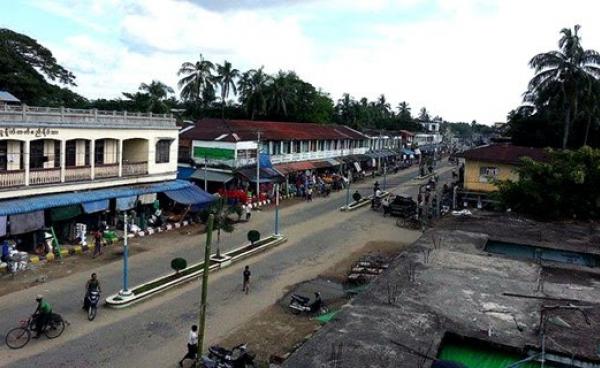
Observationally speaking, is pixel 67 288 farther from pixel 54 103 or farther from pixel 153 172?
pixel 54 103

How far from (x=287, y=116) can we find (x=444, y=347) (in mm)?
59421

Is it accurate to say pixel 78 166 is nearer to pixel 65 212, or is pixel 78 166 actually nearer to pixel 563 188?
pixel 65 212

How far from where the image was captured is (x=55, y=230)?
84.4 ft

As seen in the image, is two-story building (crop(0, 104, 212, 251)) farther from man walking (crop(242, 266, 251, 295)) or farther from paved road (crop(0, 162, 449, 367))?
man walking (crop(242, 266, 251, 295))

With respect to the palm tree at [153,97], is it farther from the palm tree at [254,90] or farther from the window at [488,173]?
the window at [488,173]

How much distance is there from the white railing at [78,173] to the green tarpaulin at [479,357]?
21.2 meters

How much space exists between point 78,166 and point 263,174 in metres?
17.3

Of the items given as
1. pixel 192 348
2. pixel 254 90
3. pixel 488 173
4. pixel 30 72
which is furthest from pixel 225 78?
pixel 192 348

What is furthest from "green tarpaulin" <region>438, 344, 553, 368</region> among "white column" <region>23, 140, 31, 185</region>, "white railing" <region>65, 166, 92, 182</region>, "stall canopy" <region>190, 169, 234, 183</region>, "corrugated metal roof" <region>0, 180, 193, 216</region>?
"stall canopy" <region>190, 169, 234, 183</region>

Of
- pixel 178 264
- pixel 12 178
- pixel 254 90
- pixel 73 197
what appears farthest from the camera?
pixel 254 90

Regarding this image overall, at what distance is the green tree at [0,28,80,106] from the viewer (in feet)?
163

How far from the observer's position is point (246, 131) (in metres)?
44.0

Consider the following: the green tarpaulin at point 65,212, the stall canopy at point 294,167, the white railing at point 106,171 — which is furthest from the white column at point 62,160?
the stall canopy at point 294,167

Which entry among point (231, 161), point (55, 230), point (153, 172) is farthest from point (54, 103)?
point (55, 230)
